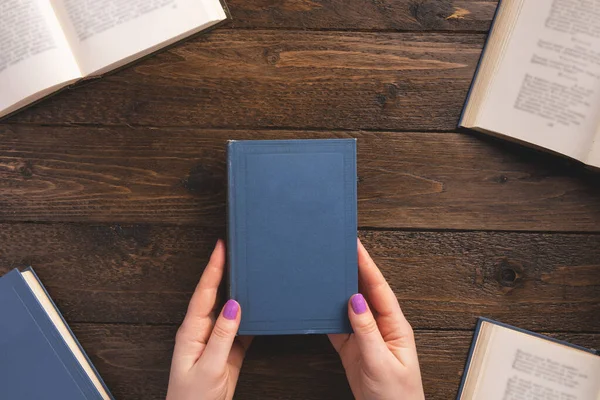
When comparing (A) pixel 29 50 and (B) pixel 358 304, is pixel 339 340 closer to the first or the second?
(B) pixel 358 304

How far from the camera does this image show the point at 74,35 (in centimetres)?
83

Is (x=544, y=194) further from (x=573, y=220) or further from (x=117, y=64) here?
(x=117, y=64)

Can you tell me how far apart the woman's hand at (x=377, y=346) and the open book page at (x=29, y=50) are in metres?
0.59

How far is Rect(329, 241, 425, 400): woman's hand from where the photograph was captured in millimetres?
740

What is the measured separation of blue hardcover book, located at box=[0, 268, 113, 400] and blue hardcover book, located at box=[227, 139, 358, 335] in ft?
1.01

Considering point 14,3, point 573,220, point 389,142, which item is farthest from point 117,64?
point 573,220

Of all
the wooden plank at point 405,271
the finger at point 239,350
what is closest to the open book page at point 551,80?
the wooden plank at point 405,271

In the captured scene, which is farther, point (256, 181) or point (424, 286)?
point (424, 286)

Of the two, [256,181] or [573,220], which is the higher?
[256,181]

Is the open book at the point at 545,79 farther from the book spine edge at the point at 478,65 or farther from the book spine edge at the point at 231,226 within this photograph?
the book spine edge at the point at 231,226

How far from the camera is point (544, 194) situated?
88 cm

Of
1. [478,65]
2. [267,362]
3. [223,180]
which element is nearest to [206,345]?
[267,362]

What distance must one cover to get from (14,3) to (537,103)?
89cm

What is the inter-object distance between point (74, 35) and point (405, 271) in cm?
69
